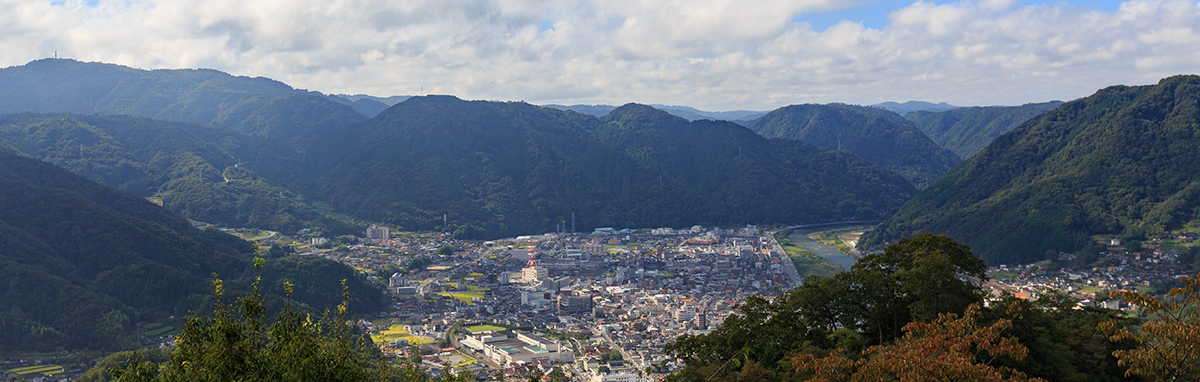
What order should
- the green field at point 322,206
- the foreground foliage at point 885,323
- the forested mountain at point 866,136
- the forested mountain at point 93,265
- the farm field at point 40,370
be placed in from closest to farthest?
the foreground foliage at point 885,323 < the farm field at point 40,370 < the forested mountain at point 93,265 < the green field at point 322,206 < the forested mountain at point 866,136

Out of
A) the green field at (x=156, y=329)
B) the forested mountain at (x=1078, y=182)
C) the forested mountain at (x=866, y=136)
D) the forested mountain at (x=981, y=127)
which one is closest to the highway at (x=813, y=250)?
the forested mountain at (x=1078, y=182)

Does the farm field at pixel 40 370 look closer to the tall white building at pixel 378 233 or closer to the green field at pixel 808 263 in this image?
the green field at pixel 808 263

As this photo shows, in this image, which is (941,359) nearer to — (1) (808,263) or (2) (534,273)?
(2) (534,273)

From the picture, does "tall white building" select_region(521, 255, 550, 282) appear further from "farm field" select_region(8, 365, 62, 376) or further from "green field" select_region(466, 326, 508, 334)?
"farm field" select_region(8, 365, 62, 376)

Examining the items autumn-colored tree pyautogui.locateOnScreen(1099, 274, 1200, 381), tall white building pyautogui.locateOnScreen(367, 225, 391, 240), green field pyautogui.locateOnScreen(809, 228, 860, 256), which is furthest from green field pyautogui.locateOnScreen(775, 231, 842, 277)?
autumn-colored tree pyautogui.locateOnScreen(1099, 274, 1200, 381)

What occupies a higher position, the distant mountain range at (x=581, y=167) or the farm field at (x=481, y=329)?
the distant mountain range at (x=581, y=167)

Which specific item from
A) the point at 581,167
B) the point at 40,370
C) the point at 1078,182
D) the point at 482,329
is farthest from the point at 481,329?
the point at 581,167

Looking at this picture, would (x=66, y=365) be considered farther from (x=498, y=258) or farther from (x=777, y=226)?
(x=777, y=226)
